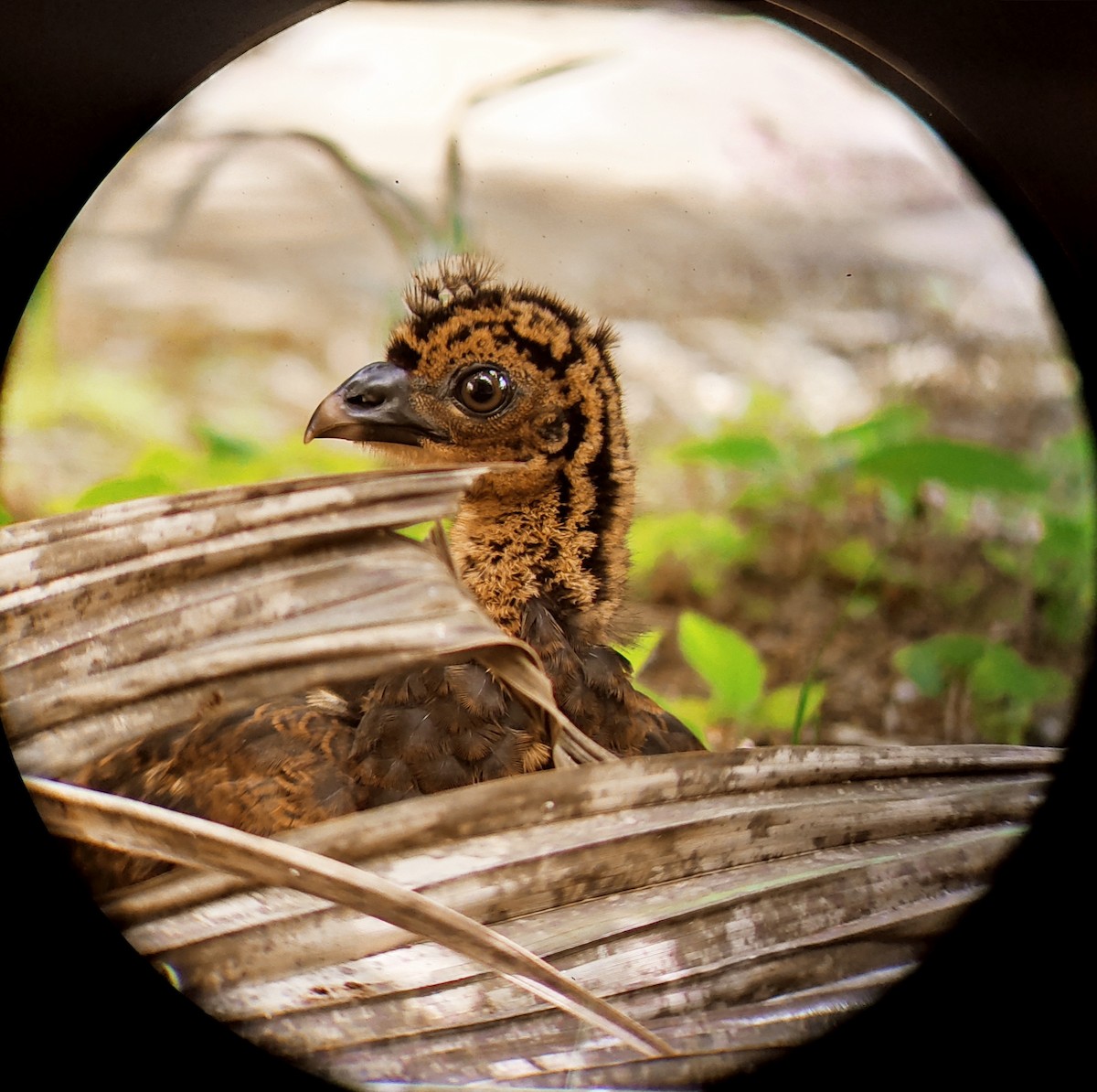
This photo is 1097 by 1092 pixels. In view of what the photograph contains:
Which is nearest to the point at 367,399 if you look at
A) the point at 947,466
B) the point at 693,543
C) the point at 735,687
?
the point at 693,543

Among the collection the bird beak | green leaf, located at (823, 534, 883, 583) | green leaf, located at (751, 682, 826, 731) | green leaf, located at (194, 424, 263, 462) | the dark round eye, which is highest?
the dark round eye

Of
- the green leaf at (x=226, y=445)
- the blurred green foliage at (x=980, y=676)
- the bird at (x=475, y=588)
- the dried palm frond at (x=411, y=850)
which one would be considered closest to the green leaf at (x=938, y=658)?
the blurred green foliage at (x=980, y=676)

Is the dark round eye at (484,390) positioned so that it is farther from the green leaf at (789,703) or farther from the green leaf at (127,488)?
the green leaf at (789,703)

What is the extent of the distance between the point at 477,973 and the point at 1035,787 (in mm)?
607

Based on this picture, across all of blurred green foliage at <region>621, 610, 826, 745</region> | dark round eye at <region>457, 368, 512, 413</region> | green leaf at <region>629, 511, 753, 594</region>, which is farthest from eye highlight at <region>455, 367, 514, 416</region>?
blurred green foliage at <region>621, 610, 826, 745</region>

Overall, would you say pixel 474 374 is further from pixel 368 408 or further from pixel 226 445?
pixel 226 445

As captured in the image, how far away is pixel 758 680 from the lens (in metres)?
1.01

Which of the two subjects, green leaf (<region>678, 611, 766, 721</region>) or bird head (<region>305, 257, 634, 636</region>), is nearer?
bird head (<region>305, 257, 634, 636</region>)

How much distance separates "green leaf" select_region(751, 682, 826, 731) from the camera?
39.6 inches

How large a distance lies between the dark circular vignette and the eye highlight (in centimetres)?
43

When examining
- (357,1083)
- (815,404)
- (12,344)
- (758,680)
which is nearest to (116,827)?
(357,1083)

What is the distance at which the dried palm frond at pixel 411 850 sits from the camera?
0.85 metres

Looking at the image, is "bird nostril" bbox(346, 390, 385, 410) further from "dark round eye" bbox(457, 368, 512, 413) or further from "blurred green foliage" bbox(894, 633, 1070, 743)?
"blurred green foliage" bbox(894, 633, 1070, 743)

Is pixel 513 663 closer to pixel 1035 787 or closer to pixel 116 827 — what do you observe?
pixel 116 827
